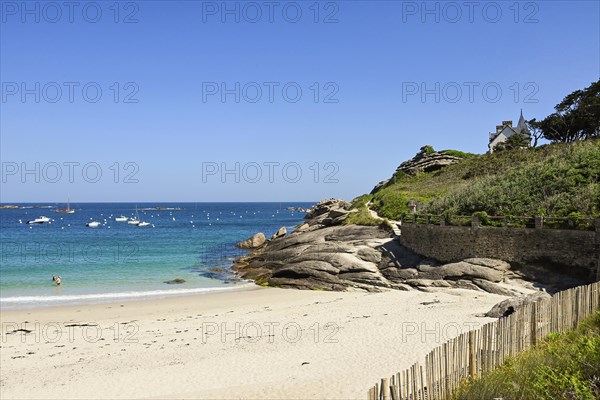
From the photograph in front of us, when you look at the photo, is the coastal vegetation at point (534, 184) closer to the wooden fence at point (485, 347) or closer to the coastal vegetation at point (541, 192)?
the coastal vegetation at point (541, 192)

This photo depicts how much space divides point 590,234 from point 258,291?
19.1 meters

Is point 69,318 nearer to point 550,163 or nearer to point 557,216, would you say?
point 557,216

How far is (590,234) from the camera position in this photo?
21844 millimetres

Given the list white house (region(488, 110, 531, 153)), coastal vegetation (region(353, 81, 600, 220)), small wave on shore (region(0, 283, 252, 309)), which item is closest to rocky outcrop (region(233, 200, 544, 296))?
coastal vegetation (region(353, 81, 600, 220))

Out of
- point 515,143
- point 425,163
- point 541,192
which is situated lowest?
point 541,192

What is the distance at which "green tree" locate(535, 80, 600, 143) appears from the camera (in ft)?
175

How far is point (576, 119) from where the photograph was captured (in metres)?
54.5

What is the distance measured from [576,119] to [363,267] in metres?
40.9

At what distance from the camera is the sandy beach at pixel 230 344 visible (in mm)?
13086

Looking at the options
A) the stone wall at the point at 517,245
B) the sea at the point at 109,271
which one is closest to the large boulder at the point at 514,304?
the stone wall at the point at 517,245

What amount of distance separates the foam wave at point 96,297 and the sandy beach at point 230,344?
258cm

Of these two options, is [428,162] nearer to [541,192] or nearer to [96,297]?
[541,192]

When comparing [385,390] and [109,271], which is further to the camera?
[109,271]

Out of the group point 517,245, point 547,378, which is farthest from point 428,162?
point 547,378
